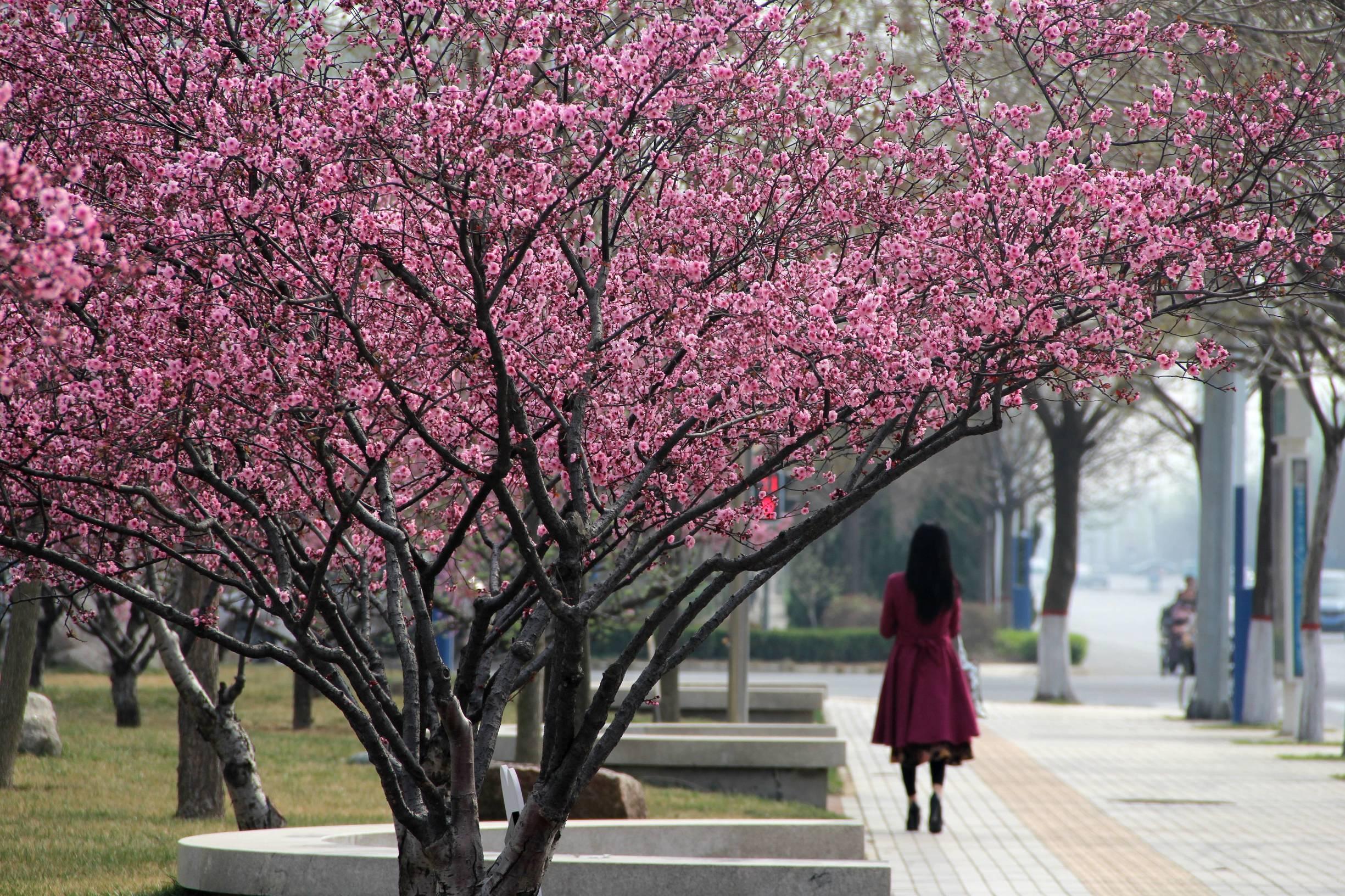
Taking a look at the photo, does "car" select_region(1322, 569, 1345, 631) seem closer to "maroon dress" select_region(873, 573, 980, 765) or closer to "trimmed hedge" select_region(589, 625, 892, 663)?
"trimmed hedge" select_region(589, 625, 892, 663)

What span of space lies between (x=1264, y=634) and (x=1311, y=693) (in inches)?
79.0

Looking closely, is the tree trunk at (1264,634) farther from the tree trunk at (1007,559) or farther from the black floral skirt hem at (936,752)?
the tree trunk at (1007,559)

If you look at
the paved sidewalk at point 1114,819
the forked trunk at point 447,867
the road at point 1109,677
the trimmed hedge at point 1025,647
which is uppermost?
the forked trunk at point 447,867

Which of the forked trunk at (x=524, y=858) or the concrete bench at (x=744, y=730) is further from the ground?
the forked trunk at (x=524, y=858)

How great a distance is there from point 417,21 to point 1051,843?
6376 millimetres

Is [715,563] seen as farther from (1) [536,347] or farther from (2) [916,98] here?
(2) [916,98]

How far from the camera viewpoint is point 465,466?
427 centimetres

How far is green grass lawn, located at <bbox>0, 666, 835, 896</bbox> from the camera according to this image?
22.9ft

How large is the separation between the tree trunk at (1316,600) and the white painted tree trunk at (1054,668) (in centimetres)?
670

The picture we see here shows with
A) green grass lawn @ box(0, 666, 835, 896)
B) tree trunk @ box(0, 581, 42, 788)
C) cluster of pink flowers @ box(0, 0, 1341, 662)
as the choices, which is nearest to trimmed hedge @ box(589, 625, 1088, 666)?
green grass lawn @ box(0, 666, 835, 896)

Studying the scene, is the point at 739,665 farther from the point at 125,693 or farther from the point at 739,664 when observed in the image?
the point at 125,693

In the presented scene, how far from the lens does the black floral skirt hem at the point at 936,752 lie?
943 cm

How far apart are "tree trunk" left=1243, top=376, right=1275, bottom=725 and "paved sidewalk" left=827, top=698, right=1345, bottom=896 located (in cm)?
169

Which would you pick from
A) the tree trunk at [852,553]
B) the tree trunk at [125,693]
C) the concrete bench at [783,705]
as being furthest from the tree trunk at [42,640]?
the tree trunk at [852,553]
